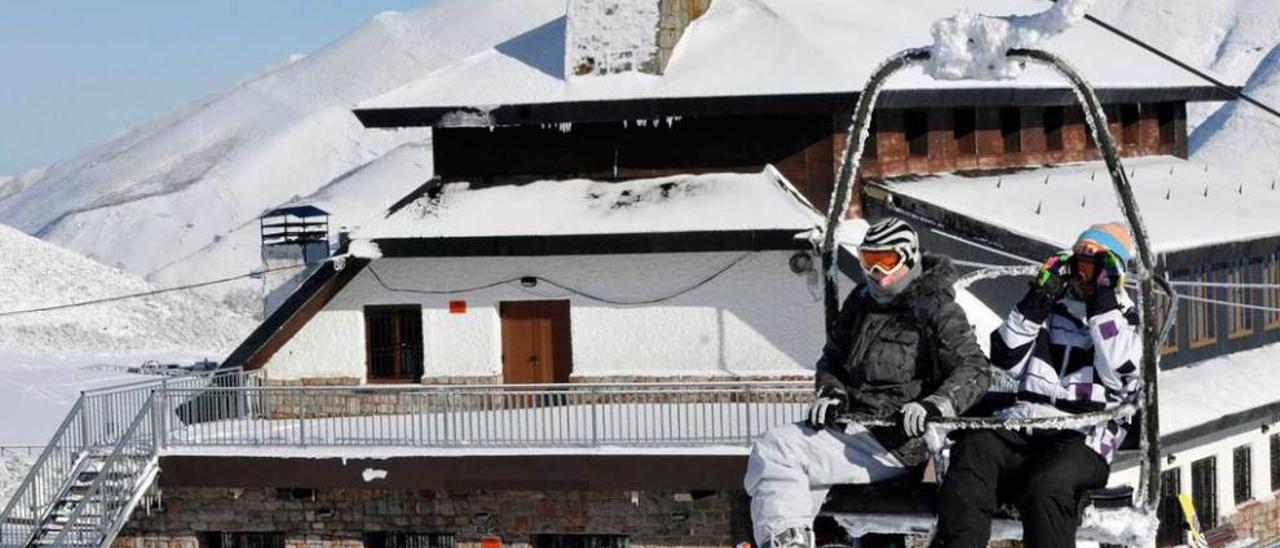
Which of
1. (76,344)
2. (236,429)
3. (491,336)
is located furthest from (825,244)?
(76,344)

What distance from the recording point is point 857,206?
32438mm

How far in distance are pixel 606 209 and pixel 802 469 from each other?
2096 cm

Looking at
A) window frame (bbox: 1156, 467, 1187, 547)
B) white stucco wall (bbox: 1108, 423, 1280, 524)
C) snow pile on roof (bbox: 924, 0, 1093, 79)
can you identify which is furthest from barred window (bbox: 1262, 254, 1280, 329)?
snow pile on roof (bbox: 924, 0, 1093, 79)

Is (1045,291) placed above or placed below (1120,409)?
above

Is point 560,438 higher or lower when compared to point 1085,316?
lower

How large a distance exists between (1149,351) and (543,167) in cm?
2261

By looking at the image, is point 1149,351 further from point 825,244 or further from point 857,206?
point 857,206

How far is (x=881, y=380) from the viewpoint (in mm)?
11664

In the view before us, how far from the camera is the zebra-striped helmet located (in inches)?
450

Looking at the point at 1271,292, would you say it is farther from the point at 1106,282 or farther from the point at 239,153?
the point at 239,153

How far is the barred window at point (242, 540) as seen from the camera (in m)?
30.0

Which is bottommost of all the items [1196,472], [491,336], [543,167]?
[1196,472]

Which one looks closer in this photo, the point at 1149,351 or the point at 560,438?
the point at 1149,351

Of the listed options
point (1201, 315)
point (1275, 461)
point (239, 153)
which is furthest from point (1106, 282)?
point (239, 153)
